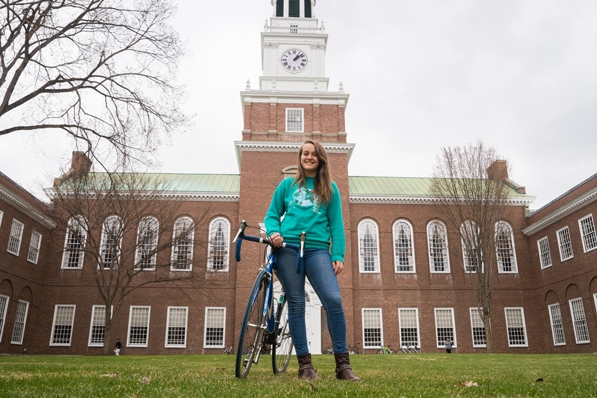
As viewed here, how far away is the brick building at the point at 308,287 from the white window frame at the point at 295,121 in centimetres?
7

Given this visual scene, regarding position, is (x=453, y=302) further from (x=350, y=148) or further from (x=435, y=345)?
(x=350, y=148)

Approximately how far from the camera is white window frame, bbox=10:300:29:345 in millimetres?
24922

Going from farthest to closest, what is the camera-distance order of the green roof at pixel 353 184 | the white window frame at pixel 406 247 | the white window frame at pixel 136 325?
the green roof at pixel 353 184 → the white window frame at pixel 406 247 → the white window frame at pixel 136 325

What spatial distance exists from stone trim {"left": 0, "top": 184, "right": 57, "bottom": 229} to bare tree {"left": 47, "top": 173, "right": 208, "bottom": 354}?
1.29 meters

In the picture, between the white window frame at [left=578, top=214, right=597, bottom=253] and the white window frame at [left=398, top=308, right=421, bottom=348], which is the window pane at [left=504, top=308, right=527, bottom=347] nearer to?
the white window frame at [left=398, top=308, right=421, bottom=348]

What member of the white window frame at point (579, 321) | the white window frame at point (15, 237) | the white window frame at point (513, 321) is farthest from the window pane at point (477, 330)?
the white window frame at point (15, 237)

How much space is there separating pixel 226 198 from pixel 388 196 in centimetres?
988

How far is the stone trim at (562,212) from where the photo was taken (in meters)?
23.8

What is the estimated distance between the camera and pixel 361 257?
93.2 ft

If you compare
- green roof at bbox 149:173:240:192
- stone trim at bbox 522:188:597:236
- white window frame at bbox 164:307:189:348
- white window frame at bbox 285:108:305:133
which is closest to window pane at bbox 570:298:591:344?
stone trim at bbox 522:188:597:236

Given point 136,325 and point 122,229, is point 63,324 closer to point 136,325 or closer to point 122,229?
point 136,325

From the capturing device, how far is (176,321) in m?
26.9

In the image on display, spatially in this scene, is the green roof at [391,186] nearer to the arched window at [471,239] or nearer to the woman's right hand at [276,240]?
the arched window at [471,239]

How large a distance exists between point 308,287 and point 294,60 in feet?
49.3
